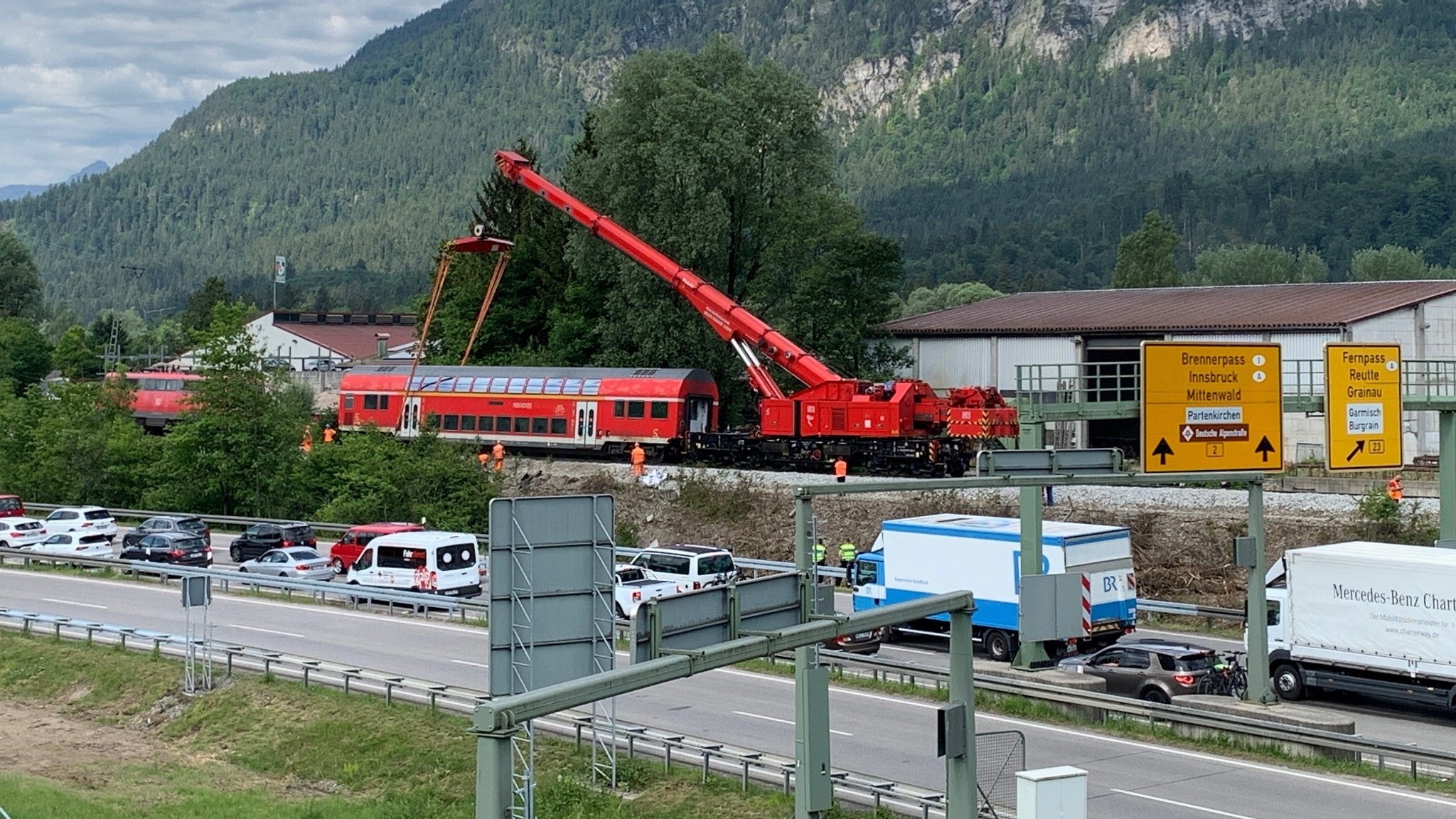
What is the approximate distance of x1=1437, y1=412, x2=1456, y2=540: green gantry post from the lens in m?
31.7

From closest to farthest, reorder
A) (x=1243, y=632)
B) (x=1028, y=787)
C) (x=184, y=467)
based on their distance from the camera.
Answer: (x=1028, y=787) < (x=1243, y=632) < (x=184, y=467)

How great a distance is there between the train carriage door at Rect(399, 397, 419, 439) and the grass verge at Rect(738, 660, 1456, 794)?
40580 millimetres

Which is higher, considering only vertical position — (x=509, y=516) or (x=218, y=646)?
(x=509, y=516)

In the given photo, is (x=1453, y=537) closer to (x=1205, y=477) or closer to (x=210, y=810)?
(x=1205, y=477)

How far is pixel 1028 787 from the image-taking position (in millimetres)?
13820

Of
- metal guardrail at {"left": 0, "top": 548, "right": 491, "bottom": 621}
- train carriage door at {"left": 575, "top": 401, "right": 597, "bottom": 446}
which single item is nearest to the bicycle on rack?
metal guardrail at {"left": 0, "top": 548, "right": 491, "bottom": 621}

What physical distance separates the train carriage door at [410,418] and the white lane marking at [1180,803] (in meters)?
49.4

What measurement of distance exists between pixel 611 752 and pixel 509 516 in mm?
6830

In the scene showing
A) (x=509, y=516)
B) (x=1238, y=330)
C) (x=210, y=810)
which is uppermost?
(x=1238, y=330)

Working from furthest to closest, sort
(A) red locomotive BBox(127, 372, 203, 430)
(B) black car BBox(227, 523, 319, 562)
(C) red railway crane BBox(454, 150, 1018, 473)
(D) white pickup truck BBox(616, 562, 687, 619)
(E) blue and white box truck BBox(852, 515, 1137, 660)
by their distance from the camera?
(A) red locomotive BBox(127, 372, 203, 430), (C) red railway crane BBox(454, 150, 1018, 473), (B) black car BBox(227, 523, 319, 562), (D) white pickup truck BBox(616, 562, 687, 619), (E) blue and white box truck BBox(852, 515, 1137, 660)

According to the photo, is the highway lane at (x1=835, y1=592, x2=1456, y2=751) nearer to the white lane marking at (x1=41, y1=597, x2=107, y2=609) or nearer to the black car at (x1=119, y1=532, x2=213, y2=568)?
the white lane marking at (x1=41, y1=597, x2=107, y2=609)

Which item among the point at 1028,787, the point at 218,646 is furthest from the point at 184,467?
the point at 1028,787

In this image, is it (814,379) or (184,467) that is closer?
(814,379)

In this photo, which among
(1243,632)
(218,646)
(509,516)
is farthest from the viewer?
(1243,632)
